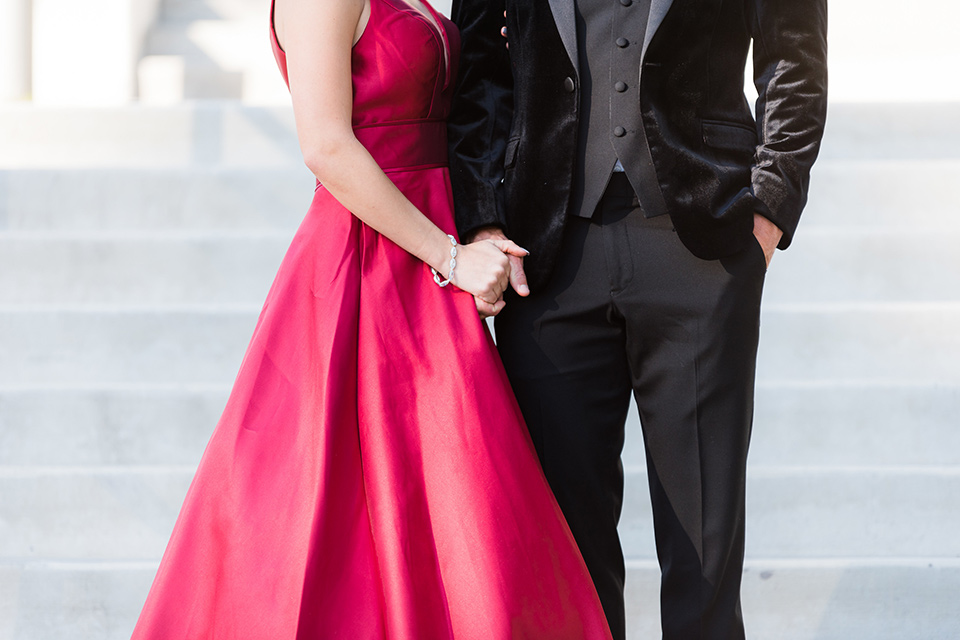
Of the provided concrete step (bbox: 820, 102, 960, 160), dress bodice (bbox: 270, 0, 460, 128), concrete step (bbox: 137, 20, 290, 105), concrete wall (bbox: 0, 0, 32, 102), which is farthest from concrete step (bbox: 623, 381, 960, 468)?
concrete wall (bbox: 0, 0, 32, 102)

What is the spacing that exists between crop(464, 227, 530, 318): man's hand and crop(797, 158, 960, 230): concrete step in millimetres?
1766

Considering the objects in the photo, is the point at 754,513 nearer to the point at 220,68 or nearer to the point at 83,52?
the point at 220,68

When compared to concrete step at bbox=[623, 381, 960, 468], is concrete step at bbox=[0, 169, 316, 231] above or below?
above

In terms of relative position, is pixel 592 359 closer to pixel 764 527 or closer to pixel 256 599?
pixel 256 599

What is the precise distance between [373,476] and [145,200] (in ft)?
6.44

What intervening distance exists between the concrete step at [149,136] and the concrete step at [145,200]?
111 mm

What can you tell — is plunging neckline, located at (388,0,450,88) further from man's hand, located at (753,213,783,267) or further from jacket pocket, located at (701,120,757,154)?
man's hand, located at (753,213,783,267)

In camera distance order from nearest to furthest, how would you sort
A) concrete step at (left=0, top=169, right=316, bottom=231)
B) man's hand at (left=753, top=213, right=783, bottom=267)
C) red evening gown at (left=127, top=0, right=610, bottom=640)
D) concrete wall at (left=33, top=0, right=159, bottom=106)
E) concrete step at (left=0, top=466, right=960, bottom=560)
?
red evening gown at (left=127, top=0, right=610, bottom=640) < man's hand at (left=753, top=213, right=783, bottom=267) < concrete step at (left=0, top=466, right=960, bottom=560) < concrete step at (left=0, top=169, right=316, bottom=231) < concrete wall at (left=33, top=0, right=159, bottom=106)

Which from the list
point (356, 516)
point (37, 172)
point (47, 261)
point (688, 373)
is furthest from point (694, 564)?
point (37, 172)

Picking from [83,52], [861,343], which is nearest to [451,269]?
[861,343]

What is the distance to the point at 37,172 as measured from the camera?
2.76 metres

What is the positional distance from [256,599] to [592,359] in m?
0.56

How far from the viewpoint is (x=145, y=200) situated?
9.02 feet

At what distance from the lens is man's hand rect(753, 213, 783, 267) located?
1188 mm
